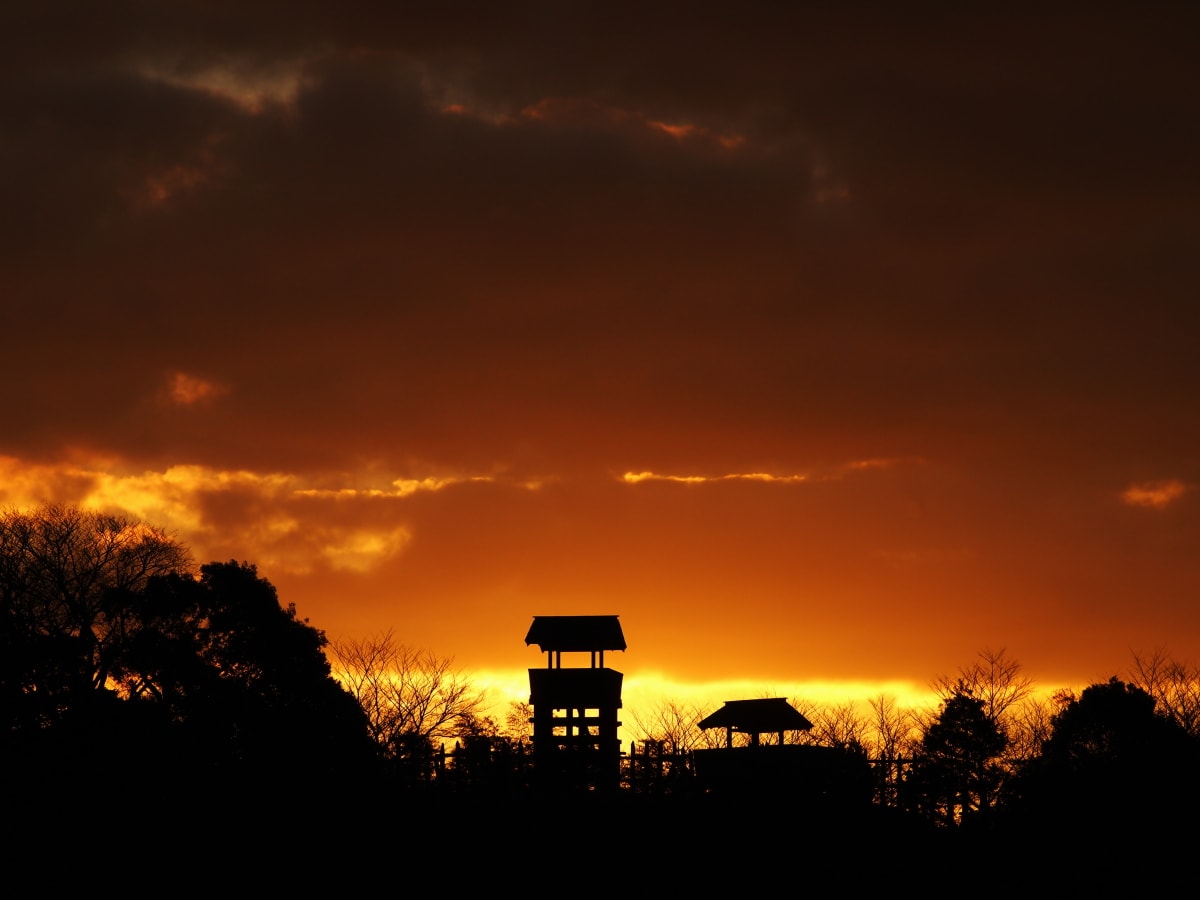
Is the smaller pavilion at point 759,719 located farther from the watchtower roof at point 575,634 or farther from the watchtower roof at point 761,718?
the watchtower roof at point 575,634

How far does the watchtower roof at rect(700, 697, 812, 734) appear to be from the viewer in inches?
1732

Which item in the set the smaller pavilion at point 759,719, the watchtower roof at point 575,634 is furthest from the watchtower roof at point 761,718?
the watchtower roof at point 575,634

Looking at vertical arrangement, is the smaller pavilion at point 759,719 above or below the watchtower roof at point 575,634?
below

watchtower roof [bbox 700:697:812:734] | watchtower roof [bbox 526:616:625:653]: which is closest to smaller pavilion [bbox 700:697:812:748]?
watchtower roof [bbox 700:697:812:734]

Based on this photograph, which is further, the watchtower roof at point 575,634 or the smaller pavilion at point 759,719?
the smaller pavilion at point 759,719

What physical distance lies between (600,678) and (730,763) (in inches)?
242

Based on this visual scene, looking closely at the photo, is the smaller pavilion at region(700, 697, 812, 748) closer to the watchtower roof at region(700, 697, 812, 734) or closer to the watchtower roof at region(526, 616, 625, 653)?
the watchtower roof at region(700, 697, 812, 734)

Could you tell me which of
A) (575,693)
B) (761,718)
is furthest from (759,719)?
(575,693)

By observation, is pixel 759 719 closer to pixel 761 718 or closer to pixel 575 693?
pixel 761 718

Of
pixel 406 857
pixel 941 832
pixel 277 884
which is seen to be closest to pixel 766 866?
pixel 941 832

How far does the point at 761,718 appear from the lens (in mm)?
44312

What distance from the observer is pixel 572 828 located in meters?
29.4

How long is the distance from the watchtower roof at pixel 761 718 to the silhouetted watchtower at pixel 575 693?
4998mm

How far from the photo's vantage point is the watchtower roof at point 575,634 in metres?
42.8
